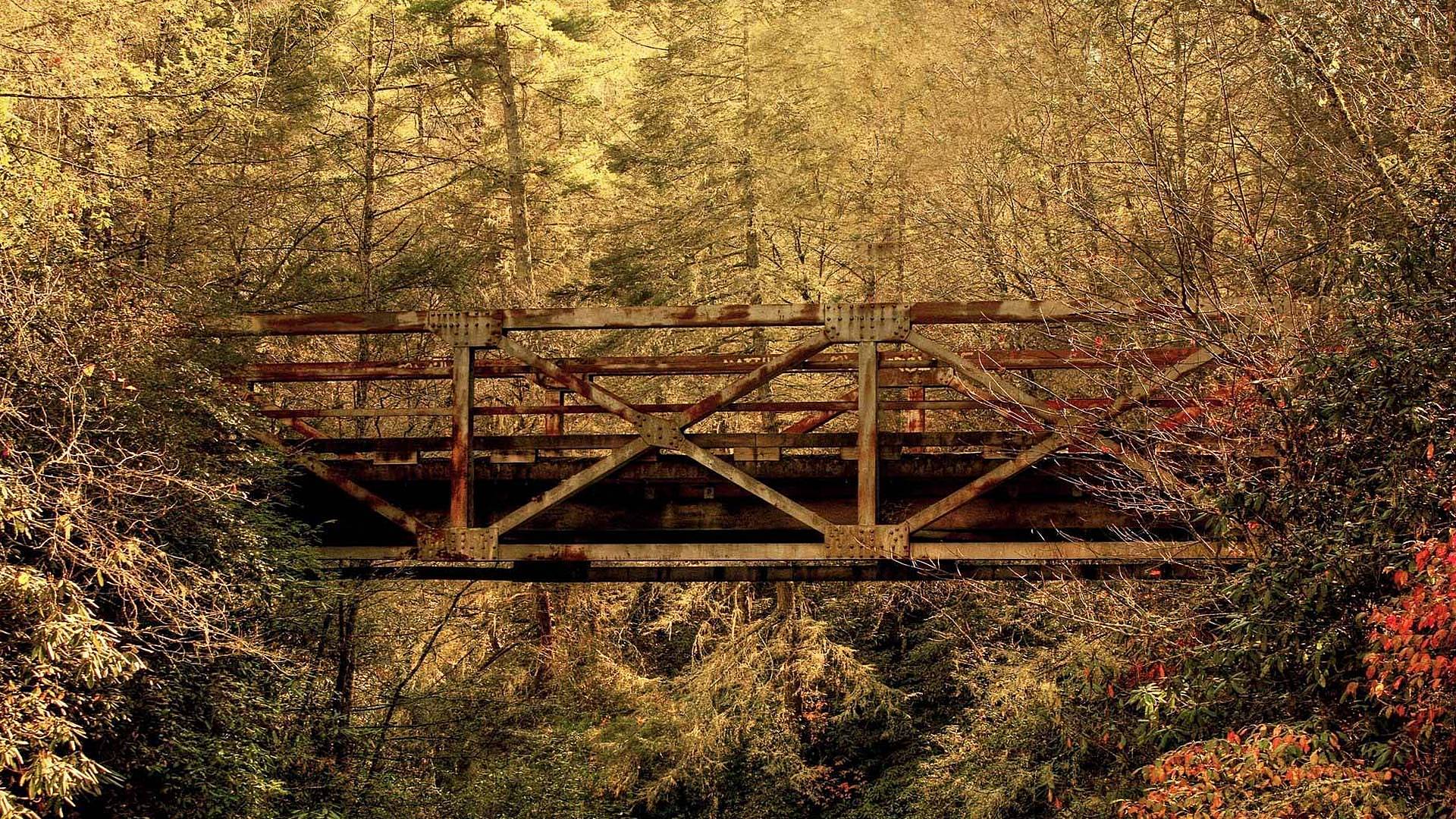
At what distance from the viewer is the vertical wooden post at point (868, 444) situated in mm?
8234

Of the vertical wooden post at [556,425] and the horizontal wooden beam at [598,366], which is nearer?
the horizontal wooden beam at [598,366]

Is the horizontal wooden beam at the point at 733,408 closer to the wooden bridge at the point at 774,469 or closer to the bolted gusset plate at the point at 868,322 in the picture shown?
the wooden bridge at the point at 774,469

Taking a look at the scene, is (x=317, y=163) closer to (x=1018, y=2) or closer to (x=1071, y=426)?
(x=1018, y=2)

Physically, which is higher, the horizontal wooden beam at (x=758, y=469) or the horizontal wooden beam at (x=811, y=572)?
the horizontal wooden beam at (x=758, y=469)

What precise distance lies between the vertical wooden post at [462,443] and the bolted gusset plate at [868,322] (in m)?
2.25

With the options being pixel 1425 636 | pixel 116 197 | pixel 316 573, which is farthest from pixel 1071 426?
pixel 116 197

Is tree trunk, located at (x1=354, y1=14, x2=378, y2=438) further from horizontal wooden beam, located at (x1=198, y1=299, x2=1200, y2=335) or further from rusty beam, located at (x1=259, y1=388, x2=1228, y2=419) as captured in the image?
horizontal wooden beam, located at (x1=198, y1=299, x2=1200, y2=335)

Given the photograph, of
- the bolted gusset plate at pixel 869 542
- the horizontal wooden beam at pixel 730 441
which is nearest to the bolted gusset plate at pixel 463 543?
the horizontal wooden beam at pixel 730 441

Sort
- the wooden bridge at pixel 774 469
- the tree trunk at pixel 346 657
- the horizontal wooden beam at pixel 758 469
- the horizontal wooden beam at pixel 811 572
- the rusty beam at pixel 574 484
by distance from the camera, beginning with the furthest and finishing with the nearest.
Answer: the tree trunk at pixel 346 657 < the horizontal wooden beam at pixel 811 572 < the horizontal wooden beam at pixel 758 469 < the rusty beam at pixel 574 484 < the wooden bridge at pixel 774 469

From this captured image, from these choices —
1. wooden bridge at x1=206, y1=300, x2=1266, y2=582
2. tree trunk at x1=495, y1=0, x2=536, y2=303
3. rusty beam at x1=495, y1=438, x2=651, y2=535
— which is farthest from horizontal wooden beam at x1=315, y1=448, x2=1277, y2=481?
tree trunk at x1=495, y1=0, x2=536, y2=303

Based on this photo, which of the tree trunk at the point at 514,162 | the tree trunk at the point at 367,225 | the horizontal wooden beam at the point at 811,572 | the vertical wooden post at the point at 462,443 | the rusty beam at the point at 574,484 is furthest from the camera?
the tree trunk at the point at 514,162

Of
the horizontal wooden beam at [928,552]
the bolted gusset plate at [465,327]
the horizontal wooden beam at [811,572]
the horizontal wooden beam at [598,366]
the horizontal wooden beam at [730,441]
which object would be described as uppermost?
the bolted gusset plate at [465,327]

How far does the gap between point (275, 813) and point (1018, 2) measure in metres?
12.1

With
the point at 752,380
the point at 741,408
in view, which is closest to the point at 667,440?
the point at 752,380
